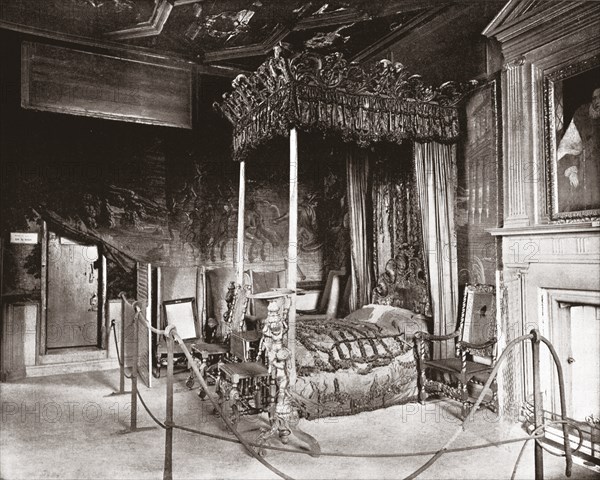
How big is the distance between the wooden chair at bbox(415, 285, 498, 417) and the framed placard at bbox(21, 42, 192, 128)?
391cm

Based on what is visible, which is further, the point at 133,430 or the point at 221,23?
the point at 221,23

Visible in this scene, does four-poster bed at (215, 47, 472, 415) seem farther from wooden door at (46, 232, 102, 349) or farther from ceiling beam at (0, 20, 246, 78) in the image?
wooden door at (46, 232, 102, 349)

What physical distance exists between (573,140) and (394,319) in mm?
2419

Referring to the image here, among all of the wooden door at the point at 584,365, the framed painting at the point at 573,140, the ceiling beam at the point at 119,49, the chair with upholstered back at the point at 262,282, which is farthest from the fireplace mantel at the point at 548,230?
the ceiling beam at the point at 119,49

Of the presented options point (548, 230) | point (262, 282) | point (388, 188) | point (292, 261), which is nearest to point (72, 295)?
point (262, 282)

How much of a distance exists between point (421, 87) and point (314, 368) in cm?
304

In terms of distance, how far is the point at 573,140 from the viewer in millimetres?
3963

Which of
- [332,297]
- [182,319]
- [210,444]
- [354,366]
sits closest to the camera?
[210,444]

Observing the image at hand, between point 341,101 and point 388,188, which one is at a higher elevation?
point 341,101

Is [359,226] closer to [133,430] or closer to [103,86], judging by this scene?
[103,86]

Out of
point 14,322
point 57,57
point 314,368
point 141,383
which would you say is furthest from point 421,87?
point 14,322

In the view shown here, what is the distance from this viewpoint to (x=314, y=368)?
448cm

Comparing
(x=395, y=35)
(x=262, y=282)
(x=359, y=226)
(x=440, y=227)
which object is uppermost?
(x=395, y=35)

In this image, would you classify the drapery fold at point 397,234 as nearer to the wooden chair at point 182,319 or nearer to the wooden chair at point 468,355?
the wooden chair at point 468,355
